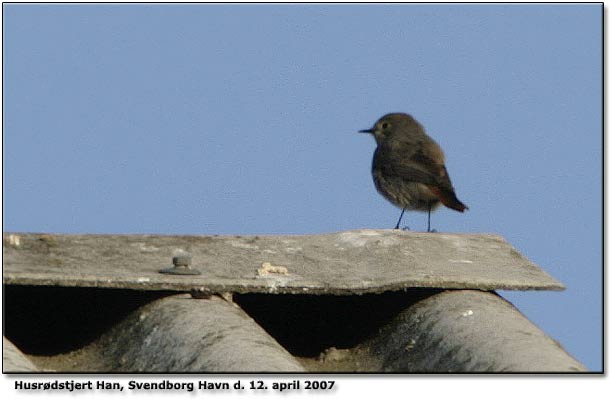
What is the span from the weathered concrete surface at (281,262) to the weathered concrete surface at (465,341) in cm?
18

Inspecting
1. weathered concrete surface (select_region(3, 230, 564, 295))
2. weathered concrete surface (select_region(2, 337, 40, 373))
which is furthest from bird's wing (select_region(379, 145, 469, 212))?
weathered concrete surface (select_region(2, 337, 40, 373))

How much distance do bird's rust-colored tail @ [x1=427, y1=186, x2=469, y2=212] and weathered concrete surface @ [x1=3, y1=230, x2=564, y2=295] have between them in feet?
11.9

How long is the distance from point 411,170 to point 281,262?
5.17m

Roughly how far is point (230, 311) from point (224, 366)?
34.7 inches

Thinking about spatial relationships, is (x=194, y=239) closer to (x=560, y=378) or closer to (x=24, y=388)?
(x=24, y=388)

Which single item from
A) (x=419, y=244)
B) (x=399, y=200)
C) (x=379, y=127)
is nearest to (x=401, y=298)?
(x=419, y=244)

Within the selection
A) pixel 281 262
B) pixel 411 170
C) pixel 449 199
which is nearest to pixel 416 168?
pixel 411 170

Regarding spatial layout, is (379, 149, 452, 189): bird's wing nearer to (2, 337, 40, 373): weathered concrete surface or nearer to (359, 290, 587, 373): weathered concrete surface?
(359, 290, 587, 373): weathered concrete surface

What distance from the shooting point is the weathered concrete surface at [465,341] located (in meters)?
5.84

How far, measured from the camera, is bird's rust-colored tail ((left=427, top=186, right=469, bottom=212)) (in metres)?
11.8

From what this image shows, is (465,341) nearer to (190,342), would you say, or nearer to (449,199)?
(190,342)

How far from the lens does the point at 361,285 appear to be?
23.0 feet

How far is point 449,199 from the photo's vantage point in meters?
11.9

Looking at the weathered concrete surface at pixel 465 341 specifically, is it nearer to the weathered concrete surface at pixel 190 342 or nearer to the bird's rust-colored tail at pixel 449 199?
the weathered concrete surface at pixel 190 342
